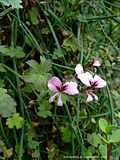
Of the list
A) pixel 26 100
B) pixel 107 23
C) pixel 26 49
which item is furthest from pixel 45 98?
pixel 107 23

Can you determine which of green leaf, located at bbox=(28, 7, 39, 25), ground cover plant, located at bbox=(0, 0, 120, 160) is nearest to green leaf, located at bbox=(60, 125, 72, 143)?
ground cover plant, located at bbox=(0, 0, 120, 160)

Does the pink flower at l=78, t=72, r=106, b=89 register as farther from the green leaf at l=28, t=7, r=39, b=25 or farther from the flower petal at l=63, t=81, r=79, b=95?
the green leaf at l=28, t=7, r=39, b=25

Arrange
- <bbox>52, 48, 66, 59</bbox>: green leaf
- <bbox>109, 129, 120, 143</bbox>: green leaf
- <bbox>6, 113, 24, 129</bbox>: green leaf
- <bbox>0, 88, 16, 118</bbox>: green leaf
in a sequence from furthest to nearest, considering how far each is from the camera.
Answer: <bbox>52, 48, 66, 59</bbox>: green leaf, <bbox>6, 113, 24, 129</bbox>: green leaf, <bbox>0, 88, 16, 118</bbox>: green leaf, <bbox>109, 129, 120, 143</bbox>: green leaf

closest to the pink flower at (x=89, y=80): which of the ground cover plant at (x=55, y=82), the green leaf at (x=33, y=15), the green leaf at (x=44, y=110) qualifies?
the ground cover plant at (x=55, y=82)

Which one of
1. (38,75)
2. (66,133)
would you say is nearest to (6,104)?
(38,75)

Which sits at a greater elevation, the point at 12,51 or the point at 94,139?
the point at 12,51

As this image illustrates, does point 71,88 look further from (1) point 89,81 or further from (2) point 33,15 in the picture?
(2) point 33,15

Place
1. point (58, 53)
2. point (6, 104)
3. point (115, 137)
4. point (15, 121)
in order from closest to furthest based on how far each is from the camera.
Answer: point (115, 137), point (6, 104), point (15, 121), point (58, 53)

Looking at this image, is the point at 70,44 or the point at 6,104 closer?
the point at 6,104
